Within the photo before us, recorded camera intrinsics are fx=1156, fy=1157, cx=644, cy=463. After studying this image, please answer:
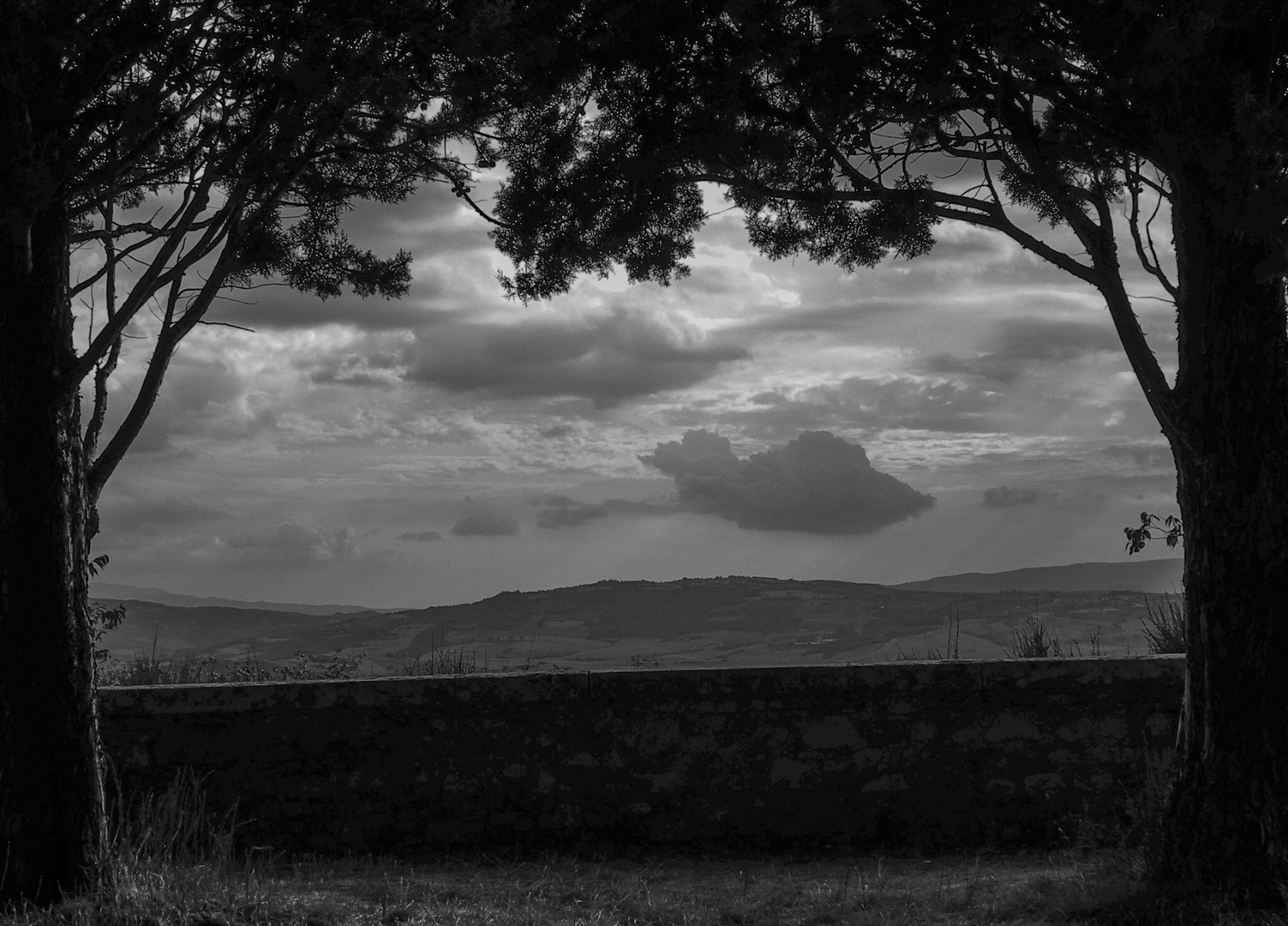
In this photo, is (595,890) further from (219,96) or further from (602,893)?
(219,96)

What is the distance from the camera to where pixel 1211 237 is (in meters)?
5.84

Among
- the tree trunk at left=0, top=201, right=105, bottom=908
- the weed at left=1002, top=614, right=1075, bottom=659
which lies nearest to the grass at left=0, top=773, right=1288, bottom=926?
the tree trunk at left=0, top=201, right=105, bottom=908

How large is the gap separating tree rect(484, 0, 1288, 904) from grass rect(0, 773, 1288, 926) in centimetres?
67

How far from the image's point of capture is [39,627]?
5.62m

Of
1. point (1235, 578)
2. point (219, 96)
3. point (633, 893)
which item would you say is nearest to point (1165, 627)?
point (1235, 578)

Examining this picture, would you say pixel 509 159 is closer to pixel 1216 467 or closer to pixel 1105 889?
pixel 1216 467

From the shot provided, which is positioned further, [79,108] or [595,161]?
[595,161]

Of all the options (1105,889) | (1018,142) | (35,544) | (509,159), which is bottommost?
(1105,889)

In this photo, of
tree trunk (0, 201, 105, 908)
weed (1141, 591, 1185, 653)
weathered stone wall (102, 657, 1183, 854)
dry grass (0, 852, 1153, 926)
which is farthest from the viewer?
weed (1141, 591, 1185, 653)

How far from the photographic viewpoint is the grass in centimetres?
536

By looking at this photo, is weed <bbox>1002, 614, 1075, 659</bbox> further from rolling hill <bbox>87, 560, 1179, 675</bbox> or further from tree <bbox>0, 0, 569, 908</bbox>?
rolling hill <bbox>87, 560, 1179, 675</bbox>

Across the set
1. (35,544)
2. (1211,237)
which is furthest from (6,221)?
(1211,237)

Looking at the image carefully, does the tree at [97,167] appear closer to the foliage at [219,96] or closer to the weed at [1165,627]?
the foliage at [219,96]

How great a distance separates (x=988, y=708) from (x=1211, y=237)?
11.2 ft
